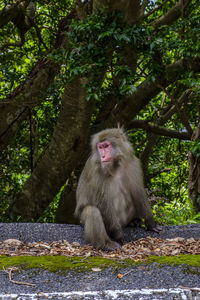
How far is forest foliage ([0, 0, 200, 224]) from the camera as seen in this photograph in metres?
4.91

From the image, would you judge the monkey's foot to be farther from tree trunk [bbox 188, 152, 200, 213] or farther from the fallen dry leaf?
tree trunk [bbox 188, 152, 200, 213]

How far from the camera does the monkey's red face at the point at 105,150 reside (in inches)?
165

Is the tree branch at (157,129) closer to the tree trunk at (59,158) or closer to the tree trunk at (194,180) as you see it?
the tree trunk at (194,180)

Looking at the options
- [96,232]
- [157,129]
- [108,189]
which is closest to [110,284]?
[96,232]

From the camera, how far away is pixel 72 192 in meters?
7.11

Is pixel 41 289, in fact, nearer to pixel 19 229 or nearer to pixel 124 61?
pixel 19 229

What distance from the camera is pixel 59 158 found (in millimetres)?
6441

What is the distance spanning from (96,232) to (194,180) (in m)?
3.60

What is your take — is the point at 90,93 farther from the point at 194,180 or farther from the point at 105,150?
the point at 194,180

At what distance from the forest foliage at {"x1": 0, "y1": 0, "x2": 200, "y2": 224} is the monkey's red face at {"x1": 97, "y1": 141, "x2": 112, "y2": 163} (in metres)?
0.75

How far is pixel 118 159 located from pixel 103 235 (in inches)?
33.9

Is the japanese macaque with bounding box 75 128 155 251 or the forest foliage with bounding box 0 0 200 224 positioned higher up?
the forest foliage with bounding box 0 0 200 224

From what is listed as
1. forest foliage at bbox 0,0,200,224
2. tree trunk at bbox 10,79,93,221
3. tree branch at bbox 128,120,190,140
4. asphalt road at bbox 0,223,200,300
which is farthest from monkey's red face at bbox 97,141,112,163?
tree branch at bbox 128,120,190,140

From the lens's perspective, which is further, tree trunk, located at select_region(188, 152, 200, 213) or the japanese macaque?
tree trunk, located at select_region(188, 152, 200, 213)
